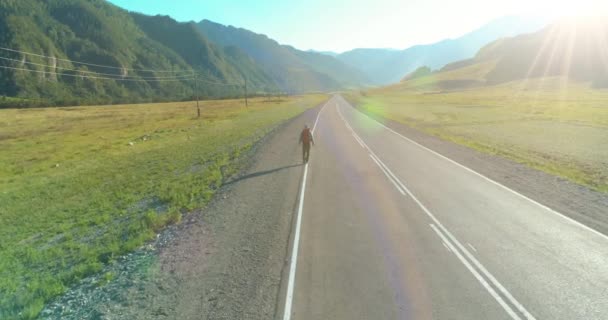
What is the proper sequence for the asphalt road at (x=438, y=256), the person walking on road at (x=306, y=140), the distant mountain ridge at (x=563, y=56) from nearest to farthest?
the asphalt road at (x=438, y=256), the person walking on road at (x=306, y=140), the distant mountain ridge at (x=563, y=56)

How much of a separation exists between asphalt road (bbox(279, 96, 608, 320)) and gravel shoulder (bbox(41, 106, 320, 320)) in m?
0.52

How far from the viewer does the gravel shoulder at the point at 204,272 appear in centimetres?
548

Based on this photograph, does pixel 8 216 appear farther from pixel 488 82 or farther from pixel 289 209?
pixel 488 82

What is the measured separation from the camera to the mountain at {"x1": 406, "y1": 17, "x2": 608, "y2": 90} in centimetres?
14006

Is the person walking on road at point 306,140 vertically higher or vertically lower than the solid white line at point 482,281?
higher

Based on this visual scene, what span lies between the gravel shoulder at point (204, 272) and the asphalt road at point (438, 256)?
0.52 m

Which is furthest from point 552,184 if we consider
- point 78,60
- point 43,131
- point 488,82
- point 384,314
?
point 78,60

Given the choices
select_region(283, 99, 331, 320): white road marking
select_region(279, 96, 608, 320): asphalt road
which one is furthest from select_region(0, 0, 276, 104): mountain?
select_region(279, 96, 608, 320): asphalt road

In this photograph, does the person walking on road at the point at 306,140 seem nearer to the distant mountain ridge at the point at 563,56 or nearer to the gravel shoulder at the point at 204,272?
the gravel shoulder at the point at 204,272

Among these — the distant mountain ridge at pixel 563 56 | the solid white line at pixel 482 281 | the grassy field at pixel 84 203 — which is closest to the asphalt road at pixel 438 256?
the solid white line at pixel 482 281

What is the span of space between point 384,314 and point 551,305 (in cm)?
294

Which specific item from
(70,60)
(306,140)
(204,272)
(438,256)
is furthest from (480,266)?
(70,60)

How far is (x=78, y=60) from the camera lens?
543ft

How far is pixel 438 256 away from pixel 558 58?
203863mm
